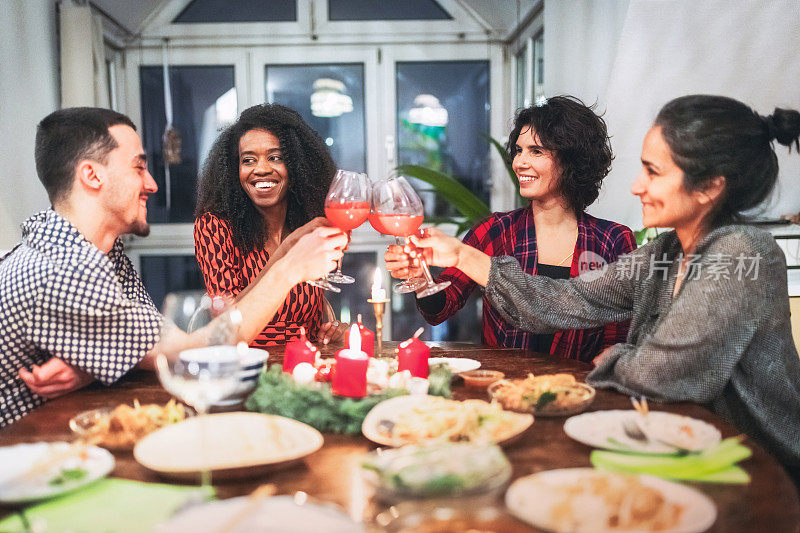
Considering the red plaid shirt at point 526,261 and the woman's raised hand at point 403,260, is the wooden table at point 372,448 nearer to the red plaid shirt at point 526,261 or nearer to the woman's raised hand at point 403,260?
the woman's raised hand at point 403,260

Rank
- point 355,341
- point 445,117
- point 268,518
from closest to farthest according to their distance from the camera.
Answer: point 268,518 < point 355,341 < point 445,117

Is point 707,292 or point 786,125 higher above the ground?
point 786,125

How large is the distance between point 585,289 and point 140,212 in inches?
46.8

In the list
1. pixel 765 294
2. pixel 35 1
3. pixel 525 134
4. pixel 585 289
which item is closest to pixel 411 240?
pixel 585 289

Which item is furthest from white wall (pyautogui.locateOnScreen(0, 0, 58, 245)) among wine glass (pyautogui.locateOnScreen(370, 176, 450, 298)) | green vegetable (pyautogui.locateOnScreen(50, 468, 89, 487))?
green vegetable (pyautogui.locateOnScreen(50, 468, 89, 487))

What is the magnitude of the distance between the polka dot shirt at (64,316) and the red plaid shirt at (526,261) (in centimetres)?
107

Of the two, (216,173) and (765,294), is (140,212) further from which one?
(765,294)

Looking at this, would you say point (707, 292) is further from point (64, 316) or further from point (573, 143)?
point (64, 316)

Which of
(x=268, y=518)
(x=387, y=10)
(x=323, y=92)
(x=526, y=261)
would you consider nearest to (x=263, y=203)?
(x=526, y=261)

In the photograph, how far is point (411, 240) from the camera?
181cm

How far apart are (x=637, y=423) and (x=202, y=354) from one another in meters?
0.69

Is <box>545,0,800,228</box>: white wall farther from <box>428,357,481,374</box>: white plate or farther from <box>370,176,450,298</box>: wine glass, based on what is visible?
<box>428,357,481,374</box>: white plate

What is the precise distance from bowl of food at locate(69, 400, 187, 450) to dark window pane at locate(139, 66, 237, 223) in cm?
388

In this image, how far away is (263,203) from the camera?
2.35 m
